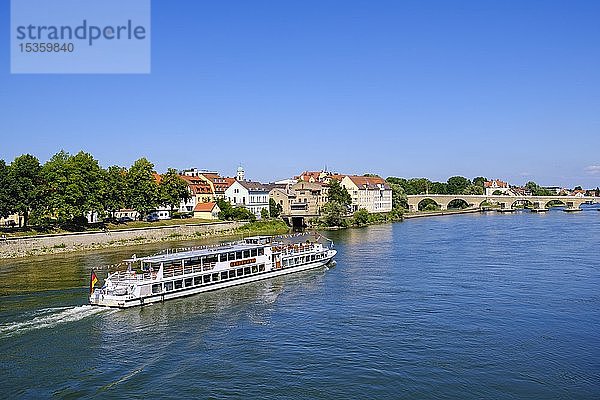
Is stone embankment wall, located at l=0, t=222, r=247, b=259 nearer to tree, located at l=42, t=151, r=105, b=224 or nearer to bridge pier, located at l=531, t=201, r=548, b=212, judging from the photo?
tree, located at l=42, t=151, r=105, b=224

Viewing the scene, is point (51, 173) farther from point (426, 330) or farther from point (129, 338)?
point (426, 330)

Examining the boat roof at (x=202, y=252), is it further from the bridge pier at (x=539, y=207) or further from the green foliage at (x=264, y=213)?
the bridge pier at (x=539, y=207)

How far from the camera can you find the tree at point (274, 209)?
110125mm

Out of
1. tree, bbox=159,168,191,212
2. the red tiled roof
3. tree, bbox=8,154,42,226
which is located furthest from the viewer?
the red tiled roof

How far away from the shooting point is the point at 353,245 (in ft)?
233

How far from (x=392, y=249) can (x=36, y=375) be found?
1807 inches

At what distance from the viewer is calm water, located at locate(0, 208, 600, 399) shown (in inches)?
910

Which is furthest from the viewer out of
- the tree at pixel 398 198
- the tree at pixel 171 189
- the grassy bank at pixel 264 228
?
the tree at pixel 398 198

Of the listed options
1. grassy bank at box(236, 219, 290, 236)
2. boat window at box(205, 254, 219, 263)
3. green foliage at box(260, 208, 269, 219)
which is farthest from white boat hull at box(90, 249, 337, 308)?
green foliage at box(260, 208, 269, 219)

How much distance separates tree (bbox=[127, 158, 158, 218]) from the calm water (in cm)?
3449

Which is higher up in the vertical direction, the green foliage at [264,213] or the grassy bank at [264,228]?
the green foliage at [264,213]

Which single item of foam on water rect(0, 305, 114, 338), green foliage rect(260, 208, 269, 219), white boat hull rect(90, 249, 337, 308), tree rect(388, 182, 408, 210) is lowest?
foam on water rect(0, 305, 114, 338)

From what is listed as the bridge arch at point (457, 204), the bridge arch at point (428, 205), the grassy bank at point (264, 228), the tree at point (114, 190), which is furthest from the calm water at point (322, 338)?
the bridge arch at point (457, 204)

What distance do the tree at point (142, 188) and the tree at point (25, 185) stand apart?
1644 centimetres
